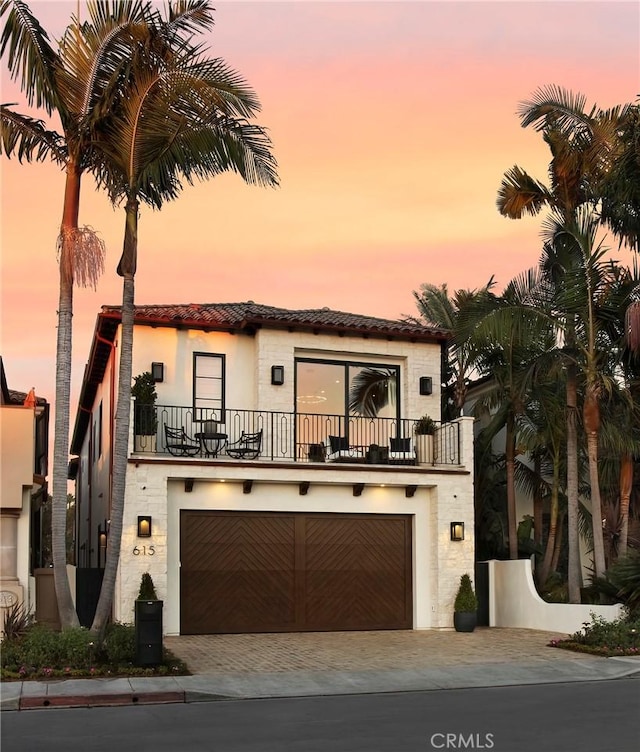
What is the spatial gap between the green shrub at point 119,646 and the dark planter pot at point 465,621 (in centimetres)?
807

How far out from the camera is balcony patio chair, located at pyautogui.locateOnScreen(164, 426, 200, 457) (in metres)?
20.8

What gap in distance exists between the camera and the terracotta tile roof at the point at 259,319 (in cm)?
2159

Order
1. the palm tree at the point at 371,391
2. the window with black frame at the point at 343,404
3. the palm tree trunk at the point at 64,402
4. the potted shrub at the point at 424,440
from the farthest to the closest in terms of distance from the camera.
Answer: the palm tree at the point at 371,391 → the window with black frame at the point at 343,404 → the potted shrub at the point at 424,440 → the palm tree trunk at the point at 64,402

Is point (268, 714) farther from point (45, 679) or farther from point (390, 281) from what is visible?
point (390, 281)

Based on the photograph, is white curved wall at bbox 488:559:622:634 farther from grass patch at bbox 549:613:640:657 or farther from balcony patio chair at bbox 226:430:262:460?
balcony patio chair at bbox 226:430:262:460

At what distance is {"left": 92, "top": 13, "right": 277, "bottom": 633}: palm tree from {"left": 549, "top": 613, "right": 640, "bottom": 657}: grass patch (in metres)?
8.02

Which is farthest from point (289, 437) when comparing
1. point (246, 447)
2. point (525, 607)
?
point (525, 607)

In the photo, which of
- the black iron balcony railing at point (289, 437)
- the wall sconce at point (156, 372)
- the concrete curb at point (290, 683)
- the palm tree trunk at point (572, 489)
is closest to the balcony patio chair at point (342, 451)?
the black iron balcony railing at point (289, 437)

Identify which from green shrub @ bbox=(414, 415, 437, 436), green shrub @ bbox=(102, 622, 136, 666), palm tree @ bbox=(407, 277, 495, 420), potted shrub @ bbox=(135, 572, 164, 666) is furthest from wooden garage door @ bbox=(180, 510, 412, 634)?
potted shrub @ bbox=(135, 572, 164, 666)

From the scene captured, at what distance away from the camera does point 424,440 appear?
22.7 m

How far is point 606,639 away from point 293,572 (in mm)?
6725

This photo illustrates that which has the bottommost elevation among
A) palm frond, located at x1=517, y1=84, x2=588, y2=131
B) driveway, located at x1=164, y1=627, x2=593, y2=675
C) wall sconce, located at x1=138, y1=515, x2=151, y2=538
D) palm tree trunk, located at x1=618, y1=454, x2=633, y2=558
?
driveway, located at x1=164, y1=627, x2=593, y2=675

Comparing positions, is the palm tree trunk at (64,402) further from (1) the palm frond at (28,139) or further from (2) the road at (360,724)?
(2) the road at (360,724)

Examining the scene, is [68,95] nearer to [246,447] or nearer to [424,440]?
[246,447]
